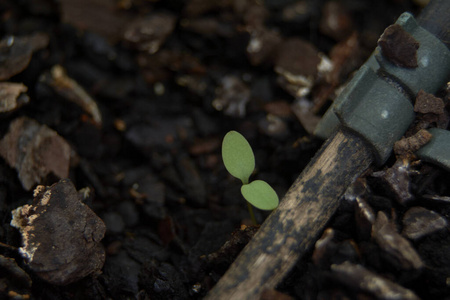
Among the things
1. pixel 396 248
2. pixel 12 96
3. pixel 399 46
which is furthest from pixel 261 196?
pixel 12 96

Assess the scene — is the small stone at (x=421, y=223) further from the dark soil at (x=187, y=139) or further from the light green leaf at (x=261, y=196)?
the light green leaf at (x=261, y=196)

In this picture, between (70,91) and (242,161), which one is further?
(70,91)

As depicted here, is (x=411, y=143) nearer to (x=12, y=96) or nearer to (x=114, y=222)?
(x=114, y=222)

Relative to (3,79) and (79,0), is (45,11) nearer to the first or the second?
(79,0)

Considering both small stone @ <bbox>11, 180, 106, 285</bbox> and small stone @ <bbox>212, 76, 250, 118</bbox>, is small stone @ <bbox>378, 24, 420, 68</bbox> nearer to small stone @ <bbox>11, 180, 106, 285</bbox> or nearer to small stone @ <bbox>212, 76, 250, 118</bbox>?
small stone @ <bbox>212, 76, 250, 118</bbox>

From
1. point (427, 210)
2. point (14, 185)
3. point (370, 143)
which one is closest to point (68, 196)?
point (14, 185)

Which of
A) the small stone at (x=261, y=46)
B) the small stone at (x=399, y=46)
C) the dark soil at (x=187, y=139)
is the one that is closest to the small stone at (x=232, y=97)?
the dark soil at (x=187, y=139)
